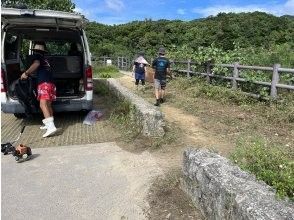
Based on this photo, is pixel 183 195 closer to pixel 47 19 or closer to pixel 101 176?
pixel 101 176

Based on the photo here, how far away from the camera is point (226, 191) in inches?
137

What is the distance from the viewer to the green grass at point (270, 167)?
3.65 metres

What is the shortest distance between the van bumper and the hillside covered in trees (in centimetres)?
595

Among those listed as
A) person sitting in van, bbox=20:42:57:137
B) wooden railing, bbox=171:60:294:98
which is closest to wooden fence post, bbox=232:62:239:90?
wooden railing, bbox=171:60:294:98

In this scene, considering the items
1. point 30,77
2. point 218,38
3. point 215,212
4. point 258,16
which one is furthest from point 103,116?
point 258,16

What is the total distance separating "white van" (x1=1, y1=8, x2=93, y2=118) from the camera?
313 inches

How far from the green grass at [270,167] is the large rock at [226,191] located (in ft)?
0.77

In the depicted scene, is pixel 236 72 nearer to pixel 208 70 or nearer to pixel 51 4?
pixel 208 70

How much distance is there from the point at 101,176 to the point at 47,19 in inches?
165

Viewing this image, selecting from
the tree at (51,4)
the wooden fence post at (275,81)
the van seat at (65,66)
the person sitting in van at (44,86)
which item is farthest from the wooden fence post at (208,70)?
the tree at (51,4)

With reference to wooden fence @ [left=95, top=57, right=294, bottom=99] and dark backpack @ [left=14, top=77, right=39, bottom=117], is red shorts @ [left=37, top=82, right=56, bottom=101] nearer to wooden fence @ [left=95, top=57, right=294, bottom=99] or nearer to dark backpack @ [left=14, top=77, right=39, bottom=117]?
dark backpack @ [left=14, top=77, right=39, bottom=117]

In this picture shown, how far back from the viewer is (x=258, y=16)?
55.7 meters

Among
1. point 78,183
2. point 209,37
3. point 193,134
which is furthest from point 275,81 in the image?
point 209,37

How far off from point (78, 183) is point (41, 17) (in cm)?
408
